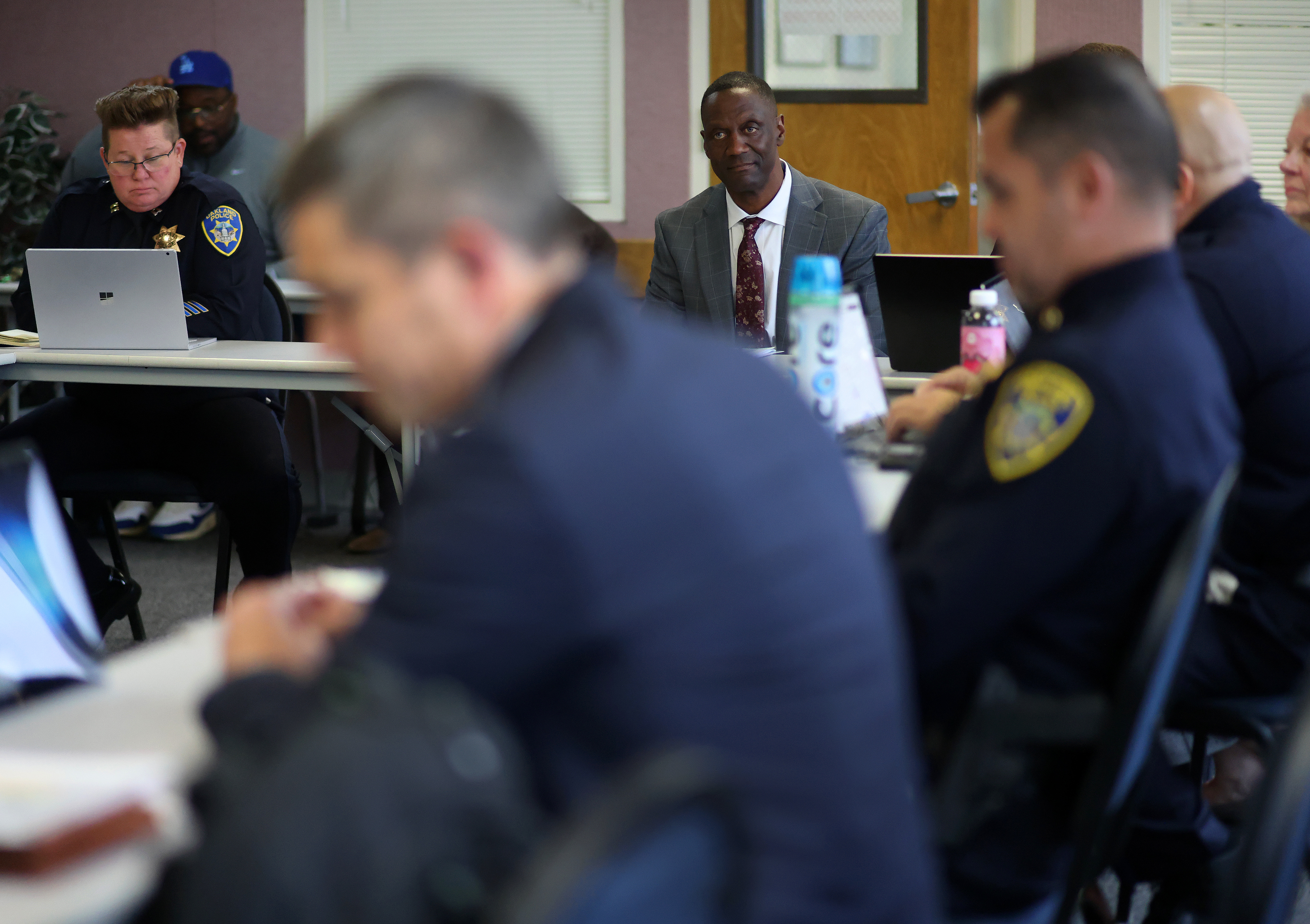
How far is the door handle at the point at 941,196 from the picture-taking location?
4.39m

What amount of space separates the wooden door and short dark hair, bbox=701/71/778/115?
3.63 feet

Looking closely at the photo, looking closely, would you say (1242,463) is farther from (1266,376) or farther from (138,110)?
(138,110)

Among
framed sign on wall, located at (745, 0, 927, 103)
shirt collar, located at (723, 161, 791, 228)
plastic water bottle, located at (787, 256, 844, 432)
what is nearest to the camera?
plastic water bottle, located at (787, 256, 844, 432)

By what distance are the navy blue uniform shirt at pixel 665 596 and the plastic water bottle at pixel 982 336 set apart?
1417 millimetres

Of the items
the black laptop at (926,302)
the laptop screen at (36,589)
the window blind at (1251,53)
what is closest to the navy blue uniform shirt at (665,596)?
the laptop screen at (36,589)

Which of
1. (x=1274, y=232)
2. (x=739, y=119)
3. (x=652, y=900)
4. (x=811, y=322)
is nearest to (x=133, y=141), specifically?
(x=739, y=119)

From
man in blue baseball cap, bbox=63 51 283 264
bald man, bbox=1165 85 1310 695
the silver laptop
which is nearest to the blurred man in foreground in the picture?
bald man, bbox=1165 85 1310 695

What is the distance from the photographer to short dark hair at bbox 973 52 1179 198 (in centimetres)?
134

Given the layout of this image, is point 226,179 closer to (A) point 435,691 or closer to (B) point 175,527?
(B) point 175,527

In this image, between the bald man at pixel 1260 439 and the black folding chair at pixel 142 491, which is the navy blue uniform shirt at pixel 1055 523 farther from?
the black folding chair at pixel 142 491

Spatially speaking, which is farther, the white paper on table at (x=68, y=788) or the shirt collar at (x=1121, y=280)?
the shirt collar at (x=1121, y=280)

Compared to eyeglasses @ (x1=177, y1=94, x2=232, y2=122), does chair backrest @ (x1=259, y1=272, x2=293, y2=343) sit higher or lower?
lower

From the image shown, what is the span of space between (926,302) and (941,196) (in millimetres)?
1886

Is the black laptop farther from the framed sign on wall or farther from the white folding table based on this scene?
the framed sign on wall
